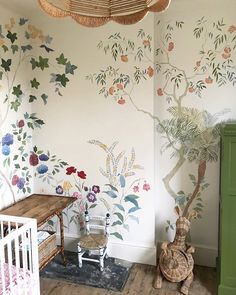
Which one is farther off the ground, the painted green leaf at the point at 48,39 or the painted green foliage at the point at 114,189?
the painted green leaf at the point at 48,39

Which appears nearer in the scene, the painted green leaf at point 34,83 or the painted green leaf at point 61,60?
the painted green leaf at point 61,60

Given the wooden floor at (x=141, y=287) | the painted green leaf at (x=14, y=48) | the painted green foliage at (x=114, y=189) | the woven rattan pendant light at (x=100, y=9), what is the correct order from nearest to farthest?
1. the woven rattan pendant light at (x=100, y=9)
2. the wooden floor at (x=141, y=287)
3. the painted green leaf at (x=14, y=48)
4. the painted green foliage at (x=114, y=189)

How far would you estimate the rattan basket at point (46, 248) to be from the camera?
2733 mm

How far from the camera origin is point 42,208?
2879 millimetres

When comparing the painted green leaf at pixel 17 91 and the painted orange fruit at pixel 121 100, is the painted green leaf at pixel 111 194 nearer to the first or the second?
the painted orange fruit at pixel 121 100

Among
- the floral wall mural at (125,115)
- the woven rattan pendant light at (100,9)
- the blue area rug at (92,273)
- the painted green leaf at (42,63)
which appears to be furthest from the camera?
the painted green leaf at (42,63)

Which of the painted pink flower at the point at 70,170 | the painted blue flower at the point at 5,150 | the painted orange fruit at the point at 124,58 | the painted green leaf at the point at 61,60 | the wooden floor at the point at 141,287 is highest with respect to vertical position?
the painted green leaf at the point at 61,60

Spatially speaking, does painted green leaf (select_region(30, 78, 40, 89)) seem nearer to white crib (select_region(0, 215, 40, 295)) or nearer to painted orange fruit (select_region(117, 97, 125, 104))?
painted orange fruit (select_region(117, 97, 125, 104))

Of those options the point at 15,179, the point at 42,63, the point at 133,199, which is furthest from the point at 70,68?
the point at 133,199

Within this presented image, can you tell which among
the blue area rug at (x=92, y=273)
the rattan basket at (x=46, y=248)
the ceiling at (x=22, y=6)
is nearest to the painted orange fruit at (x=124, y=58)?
the ceiling at (x=22, y=6)

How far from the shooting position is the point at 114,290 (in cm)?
266

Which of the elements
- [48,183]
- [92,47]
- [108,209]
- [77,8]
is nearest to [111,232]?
[108,209]

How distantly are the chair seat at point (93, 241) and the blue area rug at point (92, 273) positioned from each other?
24 cm

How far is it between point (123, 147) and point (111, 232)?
35.7 inches
